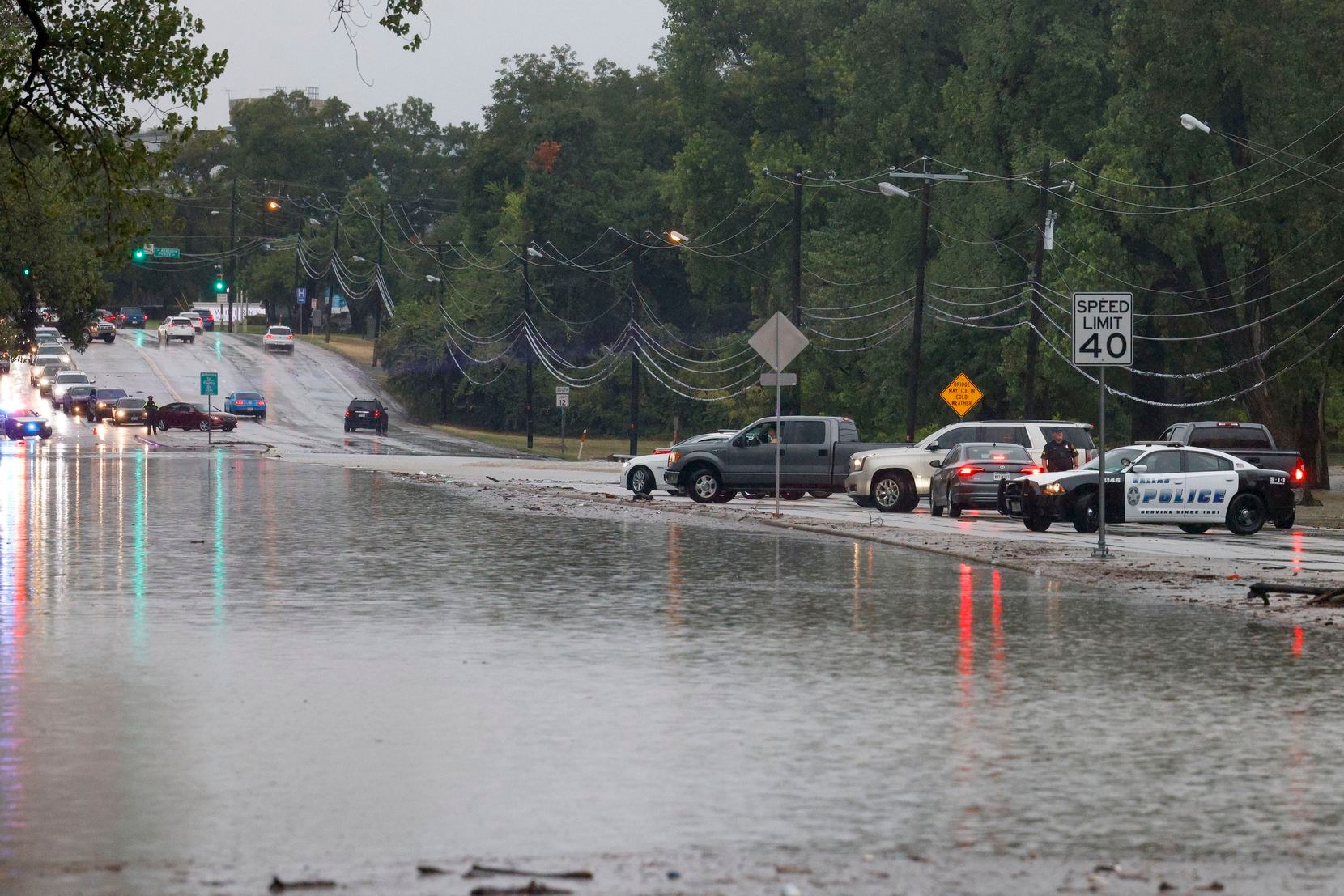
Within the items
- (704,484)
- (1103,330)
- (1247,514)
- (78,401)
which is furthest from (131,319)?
(1103,330)

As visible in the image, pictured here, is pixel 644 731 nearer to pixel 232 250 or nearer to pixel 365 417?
pixel 365 417

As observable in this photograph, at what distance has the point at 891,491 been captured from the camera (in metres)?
35.5

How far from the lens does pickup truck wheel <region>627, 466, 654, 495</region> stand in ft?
129

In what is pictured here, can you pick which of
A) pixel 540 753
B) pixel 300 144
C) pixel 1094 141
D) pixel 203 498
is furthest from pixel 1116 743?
pixel 300 144

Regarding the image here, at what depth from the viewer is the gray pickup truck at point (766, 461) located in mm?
37125

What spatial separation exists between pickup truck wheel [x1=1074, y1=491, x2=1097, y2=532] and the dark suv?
66.7m

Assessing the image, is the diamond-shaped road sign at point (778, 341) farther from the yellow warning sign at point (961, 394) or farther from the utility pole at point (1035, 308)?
the utility pole at point (1035, 308)

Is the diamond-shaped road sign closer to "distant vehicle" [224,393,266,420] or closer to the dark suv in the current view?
the dark suv

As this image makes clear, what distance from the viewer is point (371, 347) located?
142m

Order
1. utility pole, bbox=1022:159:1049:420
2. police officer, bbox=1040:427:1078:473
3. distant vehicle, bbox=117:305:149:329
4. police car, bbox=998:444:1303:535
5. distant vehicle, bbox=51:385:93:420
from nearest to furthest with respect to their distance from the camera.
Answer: police car, bbox=998:444:1303:535
police officer, bbox=1040:427:1078:473
utility pole, bbox=1022:159:1049:420
distant vehicle, bbox=51:385:93:420
distant vehicle, bbox=117:305:149:329

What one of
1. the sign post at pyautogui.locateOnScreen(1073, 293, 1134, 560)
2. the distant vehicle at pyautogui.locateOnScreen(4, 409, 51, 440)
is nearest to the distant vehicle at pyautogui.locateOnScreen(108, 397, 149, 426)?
the distant vehicle at pyautogui.locateOnScreen(4, 409, 51, 440)

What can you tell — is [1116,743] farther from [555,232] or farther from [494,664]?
[555,232]

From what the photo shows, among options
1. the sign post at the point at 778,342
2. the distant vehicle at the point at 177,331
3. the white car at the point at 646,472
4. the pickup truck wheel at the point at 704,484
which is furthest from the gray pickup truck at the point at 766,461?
the distant vehicle at the point at 177,331

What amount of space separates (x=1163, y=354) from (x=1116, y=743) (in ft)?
180
